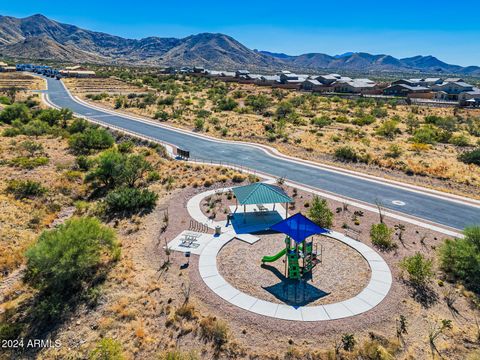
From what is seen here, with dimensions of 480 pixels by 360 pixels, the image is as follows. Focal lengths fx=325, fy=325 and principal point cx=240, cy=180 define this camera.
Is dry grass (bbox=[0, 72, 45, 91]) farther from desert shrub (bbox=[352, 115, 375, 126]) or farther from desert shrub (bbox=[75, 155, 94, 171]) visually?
desert shrub (bbox=[352, 115, 375, 126])

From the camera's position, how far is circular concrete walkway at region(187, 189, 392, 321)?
14086mm

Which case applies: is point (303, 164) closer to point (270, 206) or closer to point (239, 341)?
point (270, 206)

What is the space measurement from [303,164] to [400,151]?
46.1ft

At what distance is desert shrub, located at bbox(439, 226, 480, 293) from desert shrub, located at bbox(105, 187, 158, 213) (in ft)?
65.1

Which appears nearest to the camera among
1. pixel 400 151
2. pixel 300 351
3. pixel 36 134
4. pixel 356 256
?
pixel 300 351

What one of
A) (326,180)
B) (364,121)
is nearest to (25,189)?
(326,180)

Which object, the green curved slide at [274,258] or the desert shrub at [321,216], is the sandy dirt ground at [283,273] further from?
the desert shrub at [321,216]

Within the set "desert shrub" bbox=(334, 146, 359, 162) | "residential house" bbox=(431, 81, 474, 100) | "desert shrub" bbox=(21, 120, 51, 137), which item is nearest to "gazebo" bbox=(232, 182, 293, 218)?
"desert shrub" bbox=(334, 146, 359, 162)

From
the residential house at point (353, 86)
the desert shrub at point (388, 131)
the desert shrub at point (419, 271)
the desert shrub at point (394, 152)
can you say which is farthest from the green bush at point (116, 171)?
the residential house at point (353, 86)

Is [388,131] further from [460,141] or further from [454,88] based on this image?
[454,88]

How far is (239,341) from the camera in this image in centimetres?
1259

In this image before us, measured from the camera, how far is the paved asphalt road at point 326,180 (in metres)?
25.4

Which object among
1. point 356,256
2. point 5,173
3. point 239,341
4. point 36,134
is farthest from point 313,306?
point 36,134

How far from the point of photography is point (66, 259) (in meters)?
15.4
